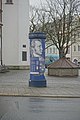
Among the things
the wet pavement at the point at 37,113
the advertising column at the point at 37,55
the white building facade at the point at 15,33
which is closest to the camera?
the wet pavement at the point at 37,113

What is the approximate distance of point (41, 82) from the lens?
807 inches

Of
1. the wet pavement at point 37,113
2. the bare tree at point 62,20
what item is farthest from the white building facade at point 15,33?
the wet pavement at point 37,113

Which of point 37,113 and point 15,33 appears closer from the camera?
point 37,113

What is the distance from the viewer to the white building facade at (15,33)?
44875 mm

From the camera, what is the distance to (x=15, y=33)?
1789 inches

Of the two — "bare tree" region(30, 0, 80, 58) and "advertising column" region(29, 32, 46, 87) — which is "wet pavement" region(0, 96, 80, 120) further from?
"bare tree" region(30, 0, 80, 58)

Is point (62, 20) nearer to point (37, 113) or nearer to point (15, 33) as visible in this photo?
point (15, 33)

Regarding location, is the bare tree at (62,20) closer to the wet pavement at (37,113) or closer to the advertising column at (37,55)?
the advertising column at (37,55)

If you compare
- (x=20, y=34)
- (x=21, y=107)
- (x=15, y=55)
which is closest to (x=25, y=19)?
(x=20, y=34)

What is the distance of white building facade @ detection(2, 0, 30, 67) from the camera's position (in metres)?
44.9

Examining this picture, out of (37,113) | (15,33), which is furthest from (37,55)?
(15,33)

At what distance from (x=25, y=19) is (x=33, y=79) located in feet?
86.4

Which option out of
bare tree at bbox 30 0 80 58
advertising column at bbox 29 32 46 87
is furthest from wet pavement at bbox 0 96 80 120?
bare tree at bbox 30 0 80 58

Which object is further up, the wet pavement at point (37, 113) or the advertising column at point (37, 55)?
the advertising column at point (37, 55)
